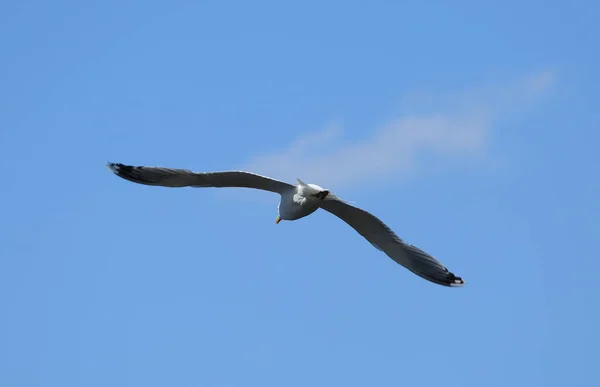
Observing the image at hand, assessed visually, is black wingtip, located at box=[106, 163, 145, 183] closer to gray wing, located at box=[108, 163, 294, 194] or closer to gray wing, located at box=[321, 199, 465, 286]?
gray wing, located at box=[108, 163, 294, 194]

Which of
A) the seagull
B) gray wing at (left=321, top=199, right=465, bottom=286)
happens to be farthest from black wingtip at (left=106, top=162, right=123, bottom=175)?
gray wing at (left=321, top=199, right=465, bottom=286)

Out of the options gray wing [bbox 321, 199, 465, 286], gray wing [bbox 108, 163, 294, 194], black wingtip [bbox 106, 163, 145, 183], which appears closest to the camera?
gray wing [bbox 108, 163, 294, 194]

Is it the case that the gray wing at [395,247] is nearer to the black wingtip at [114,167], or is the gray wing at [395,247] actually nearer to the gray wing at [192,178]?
the gray wing at [192,178]

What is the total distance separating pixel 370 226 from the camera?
23781 millimetres

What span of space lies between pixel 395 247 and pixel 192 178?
14.2 feet

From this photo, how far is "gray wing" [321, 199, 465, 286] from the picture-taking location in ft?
77.7

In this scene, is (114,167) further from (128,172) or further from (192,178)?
(192,178)

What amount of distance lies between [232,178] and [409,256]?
156 inches

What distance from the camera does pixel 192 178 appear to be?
2291cm

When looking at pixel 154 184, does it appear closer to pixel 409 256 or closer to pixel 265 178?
pixel 265 178

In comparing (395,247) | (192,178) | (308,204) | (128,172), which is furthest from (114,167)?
(395,247)

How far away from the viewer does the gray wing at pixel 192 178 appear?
22.8 metres

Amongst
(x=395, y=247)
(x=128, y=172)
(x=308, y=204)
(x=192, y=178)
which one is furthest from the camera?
(x=395, y=247)

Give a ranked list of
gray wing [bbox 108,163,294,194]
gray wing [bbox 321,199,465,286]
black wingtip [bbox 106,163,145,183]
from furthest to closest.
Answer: gray wing [bbox 321,199,465,286] < black wingtip [bbox 106,163,145,183] < gray wing [bbox 108,163,294,194]
